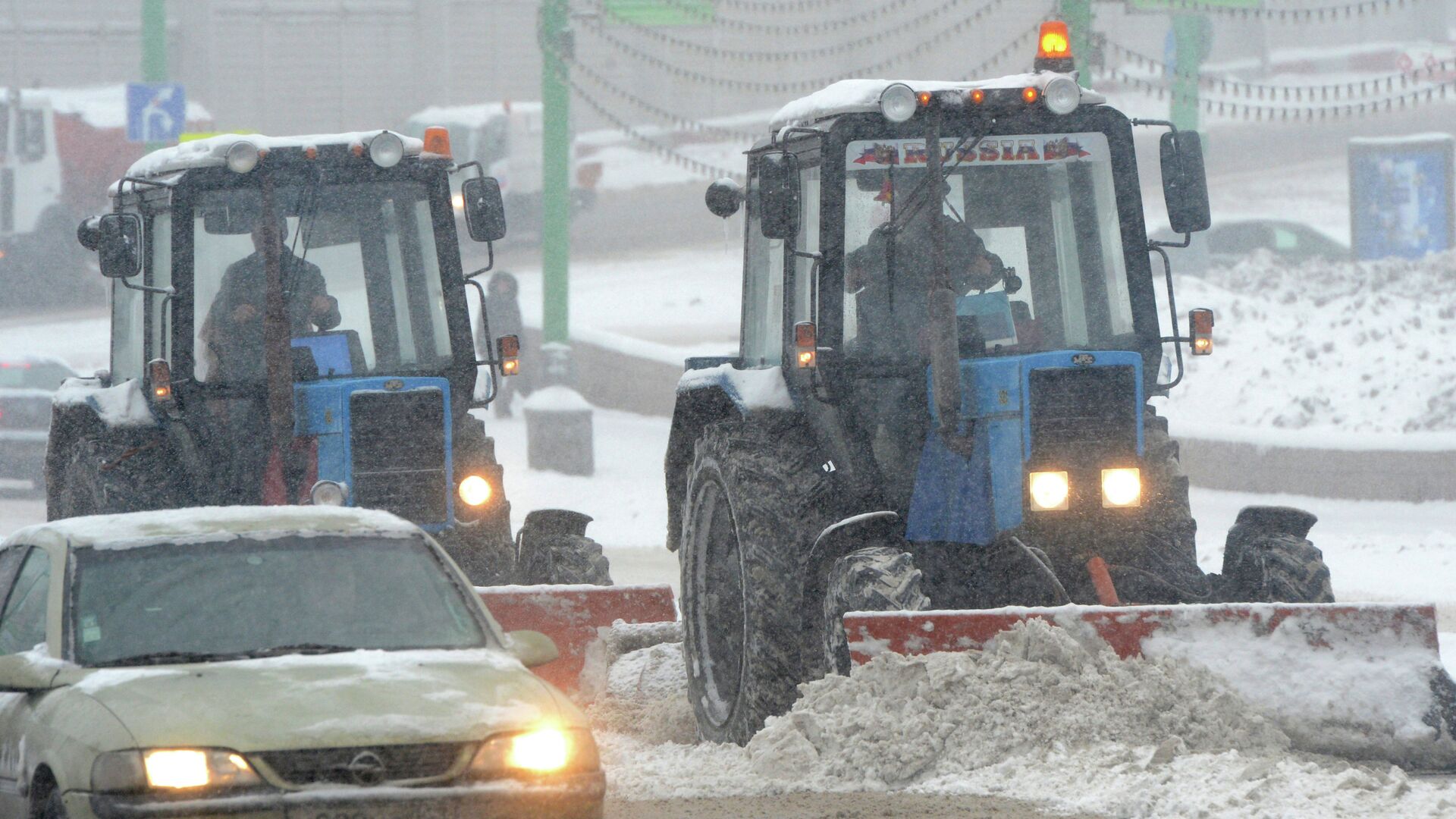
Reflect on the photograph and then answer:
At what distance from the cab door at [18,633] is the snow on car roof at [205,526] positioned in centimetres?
8

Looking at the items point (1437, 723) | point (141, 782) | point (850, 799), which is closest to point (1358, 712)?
point (1437, 723)

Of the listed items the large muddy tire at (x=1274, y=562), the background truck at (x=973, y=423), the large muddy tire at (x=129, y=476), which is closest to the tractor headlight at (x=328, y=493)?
the large muddy tire at (x=129, y=476)

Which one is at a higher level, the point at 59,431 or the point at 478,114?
the point at 478,114

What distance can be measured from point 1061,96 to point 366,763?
4.08m

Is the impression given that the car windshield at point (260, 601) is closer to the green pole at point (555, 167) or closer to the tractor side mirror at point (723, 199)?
the tractor side mirror at point (723, 199)

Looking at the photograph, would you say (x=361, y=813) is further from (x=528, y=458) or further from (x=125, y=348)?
(x=528, y=458)

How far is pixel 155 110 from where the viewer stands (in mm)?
23125

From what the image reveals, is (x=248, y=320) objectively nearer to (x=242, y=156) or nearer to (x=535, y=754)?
(x=242, y=156)

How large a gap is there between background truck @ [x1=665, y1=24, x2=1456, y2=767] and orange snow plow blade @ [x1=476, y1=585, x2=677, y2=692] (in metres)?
0.51

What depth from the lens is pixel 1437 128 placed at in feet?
156

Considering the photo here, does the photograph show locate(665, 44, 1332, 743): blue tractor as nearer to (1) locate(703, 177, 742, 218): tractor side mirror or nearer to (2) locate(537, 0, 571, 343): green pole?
(1) locate(703, 177, 742, 218): tractor side mirror

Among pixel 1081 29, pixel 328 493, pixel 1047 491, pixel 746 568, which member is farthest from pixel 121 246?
pixel 1081 29

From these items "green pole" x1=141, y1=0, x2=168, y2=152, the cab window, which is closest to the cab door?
the cab window

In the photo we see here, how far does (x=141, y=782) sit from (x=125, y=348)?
5867 mm
